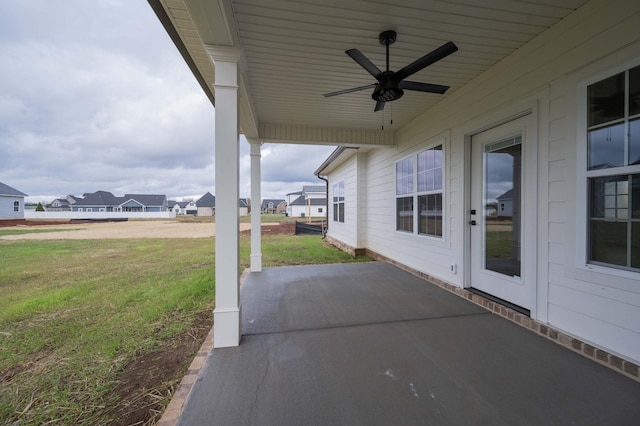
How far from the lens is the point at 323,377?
1.83 meters

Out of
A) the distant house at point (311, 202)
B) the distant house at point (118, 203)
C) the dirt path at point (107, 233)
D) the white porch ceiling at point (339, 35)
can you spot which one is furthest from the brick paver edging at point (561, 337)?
the distant house at point (118, 203)

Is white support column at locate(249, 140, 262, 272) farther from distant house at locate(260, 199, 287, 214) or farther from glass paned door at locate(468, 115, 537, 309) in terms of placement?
distant house at locate(260, 199, 287, 214)

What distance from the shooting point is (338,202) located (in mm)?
9500

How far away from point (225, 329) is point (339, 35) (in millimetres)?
2909

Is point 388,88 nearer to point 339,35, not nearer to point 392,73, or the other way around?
point 392,73

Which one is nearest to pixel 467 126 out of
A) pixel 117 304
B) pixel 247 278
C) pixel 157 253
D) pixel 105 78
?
pixel 247 278

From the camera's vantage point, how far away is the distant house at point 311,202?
121ft

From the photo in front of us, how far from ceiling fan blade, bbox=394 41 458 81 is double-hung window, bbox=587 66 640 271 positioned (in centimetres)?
114

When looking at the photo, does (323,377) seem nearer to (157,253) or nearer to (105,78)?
(157,253)

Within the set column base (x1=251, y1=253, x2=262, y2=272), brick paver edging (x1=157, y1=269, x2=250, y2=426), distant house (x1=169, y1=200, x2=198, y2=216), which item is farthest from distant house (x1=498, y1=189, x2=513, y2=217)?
distant house (x1=169, y1=200, x2=198, y2=216)

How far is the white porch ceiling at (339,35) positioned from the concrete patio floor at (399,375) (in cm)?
263

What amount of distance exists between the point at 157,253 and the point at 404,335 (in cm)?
817

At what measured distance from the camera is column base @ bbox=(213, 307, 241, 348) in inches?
89.5

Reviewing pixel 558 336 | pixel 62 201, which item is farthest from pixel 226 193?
pixel 62 201
